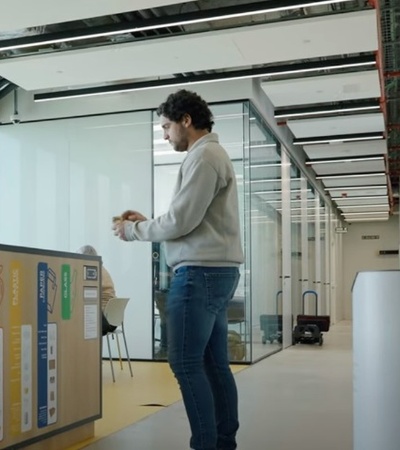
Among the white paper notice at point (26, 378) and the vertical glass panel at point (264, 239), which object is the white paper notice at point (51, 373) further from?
the vertical glass panel at point (264, 239)

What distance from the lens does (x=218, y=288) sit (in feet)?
8.15

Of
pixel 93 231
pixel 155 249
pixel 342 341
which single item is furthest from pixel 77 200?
pixel 342 341

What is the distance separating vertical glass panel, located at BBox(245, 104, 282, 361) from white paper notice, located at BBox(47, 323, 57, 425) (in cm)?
470

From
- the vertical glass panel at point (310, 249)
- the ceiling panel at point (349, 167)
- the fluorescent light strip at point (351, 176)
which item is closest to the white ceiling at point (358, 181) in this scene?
the fluorescent light strip at point (351, 176)

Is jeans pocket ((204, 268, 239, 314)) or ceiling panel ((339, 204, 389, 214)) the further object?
ceiling panel ((339, 204, 389, 214))

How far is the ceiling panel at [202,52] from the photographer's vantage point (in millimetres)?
5574

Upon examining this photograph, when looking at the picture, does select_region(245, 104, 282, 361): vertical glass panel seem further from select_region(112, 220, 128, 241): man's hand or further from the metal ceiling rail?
select_region(112, 220, 128, 241): man's hand

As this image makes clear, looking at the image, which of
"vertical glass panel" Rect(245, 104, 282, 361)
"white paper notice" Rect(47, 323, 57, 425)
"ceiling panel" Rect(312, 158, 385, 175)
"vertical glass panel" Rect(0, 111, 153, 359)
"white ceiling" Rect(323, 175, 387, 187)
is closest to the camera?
"white paper notice" Rect(47, 323, 57, 425)

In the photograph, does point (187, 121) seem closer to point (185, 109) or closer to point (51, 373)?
point (185, 109)

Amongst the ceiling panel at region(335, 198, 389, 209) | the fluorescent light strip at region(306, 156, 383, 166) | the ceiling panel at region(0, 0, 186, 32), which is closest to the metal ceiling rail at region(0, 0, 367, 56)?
the ceiling panel at region(0, 0, 186, 32)

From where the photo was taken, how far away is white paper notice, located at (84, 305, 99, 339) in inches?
139

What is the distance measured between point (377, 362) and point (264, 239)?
6.93m

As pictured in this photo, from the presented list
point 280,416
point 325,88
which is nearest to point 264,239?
point 325,88

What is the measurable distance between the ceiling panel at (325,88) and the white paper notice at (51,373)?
4961 millimetres
